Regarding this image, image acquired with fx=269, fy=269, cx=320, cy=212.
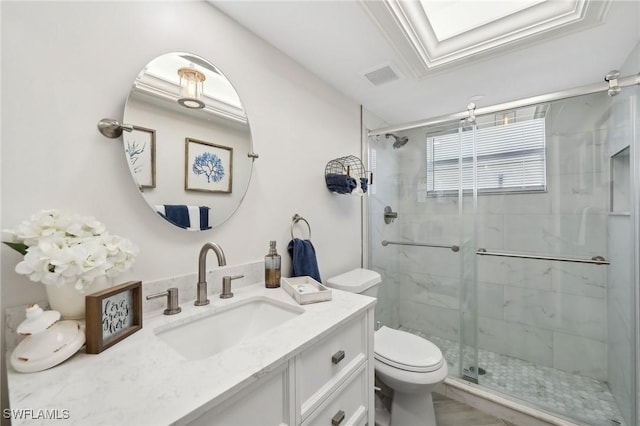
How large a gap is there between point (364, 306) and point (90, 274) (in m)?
0.89

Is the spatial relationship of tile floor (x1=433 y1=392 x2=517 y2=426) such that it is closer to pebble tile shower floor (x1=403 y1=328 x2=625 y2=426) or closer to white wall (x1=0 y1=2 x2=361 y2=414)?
pebble tile shower floor (x1=403 y1=328 x2=625 y2=426)

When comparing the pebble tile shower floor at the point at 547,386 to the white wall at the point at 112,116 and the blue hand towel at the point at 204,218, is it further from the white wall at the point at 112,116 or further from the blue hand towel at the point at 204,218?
the blue hand towel at the point at 204,218

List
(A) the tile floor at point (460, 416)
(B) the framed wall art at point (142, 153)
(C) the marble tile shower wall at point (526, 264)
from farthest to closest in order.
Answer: (C) the marble tile shower wall at point (526, 264) → (A) the tile floor at point (460, 416) → (B) the framed wall art at point (142, 153)

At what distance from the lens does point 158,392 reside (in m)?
0.55

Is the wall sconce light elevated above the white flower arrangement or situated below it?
above

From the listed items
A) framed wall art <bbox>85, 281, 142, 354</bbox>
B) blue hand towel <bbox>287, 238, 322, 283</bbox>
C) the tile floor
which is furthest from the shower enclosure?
framed wall art <bbox>85, 281, 142, 354</bbox>

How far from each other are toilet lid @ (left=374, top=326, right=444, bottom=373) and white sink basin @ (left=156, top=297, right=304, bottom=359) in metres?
0.79

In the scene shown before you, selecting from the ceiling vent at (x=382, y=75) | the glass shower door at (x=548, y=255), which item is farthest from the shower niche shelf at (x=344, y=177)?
the glass shower door at (x=548, y=255)

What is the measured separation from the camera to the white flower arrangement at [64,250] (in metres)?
0.65

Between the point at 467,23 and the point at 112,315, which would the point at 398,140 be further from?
the point at 112,315

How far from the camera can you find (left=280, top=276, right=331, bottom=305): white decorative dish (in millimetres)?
1089

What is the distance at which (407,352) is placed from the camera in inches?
62.0

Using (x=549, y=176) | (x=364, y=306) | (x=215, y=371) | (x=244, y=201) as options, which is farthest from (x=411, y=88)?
(x=215, y=371)

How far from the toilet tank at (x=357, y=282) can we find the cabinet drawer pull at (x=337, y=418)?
0.77m
